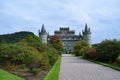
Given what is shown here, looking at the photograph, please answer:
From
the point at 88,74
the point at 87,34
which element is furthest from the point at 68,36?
the point at 88,74

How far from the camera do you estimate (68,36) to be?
178125mm

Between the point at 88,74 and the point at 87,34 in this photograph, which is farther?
the point at 87,34

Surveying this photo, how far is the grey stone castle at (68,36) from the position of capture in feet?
536

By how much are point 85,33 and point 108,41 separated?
121m

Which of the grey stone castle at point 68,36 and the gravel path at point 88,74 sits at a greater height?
the grey stone castle at point 68,36

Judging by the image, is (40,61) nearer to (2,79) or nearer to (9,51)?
(9,51)

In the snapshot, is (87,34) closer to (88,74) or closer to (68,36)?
(68,36)

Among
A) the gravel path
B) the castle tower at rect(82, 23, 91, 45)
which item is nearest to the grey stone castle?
the castle tower at rect(82, 23, 91, 45)

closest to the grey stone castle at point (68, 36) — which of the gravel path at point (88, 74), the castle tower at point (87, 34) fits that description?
the castle tower at point (87, 34)

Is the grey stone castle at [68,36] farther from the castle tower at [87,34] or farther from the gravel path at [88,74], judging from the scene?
the gravel path at [88,74]

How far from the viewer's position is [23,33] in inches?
4759

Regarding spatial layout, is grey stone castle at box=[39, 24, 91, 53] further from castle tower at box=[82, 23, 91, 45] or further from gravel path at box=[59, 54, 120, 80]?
gravel path at box=[59, 54, 120, 80]

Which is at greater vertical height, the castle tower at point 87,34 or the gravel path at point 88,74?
the castle tower at point 87,34

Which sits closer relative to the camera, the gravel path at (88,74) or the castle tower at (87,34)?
the gravel path at (88,74)
